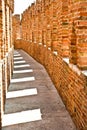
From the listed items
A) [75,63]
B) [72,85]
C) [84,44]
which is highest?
→ [84,44]

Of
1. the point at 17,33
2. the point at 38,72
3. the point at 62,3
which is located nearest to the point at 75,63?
the point at 62,3

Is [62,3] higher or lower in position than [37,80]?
higher

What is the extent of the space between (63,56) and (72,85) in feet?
6.28

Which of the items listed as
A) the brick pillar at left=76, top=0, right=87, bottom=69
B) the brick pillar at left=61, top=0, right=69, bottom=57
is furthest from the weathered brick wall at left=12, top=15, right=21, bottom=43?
the brick pillar at left=76, top=0, right=87, bottom=69

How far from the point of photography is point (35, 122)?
5934mm

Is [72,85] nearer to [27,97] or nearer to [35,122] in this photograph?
[35,122]

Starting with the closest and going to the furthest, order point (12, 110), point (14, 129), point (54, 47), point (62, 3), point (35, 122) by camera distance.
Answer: point (14, 129)
point (35, 122)
point (12, 110)
point (62, 3)
point (54, 47)

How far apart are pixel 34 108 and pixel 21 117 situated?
0.76 m

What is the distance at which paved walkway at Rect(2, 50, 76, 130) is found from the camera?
5.77m

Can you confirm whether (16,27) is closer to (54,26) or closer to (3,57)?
(54,26)

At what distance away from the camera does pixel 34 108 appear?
6977mm

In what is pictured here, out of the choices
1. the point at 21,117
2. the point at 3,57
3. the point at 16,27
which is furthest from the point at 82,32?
the point at 16,27

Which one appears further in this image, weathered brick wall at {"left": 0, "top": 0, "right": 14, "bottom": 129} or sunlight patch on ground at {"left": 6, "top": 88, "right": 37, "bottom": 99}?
sunlight patch on ground at {"left": 6, "top": 88, "right": 37, "bottom": 99}

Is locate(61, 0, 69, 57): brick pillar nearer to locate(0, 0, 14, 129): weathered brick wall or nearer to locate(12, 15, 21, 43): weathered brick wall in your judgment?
locate(0, 0, 14, 129): weathered brick wall
